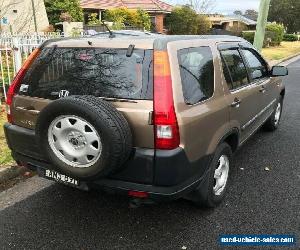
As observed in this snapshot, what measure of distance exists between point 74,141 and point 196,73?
1276 mm

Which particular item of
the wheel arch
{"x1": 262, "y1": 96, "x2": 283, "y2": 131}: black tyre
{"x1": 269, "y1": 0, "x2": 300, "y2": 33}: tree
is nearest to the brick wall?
{"x1": 262, "y1": 96, "x2": 283, "y2": 131}: black tyre

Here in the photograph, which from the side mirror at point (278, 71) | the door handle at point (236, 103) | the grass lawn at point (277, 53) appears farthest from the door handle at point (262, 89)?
the grass lawn at point (277, 53)

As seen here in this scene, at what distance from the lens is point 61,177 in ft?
11.5

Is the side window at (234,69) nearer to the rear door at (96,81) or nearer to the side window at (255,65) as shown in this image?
the side window at (255,65)

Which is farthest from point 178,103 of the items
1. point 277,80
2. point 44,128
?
point 277,80

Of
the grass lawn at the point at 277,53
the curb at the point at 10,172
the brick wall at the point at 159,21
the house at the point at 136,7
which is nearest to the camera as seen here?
the curb at the point at 10,172

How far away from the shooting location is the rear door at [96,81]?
10.3ft

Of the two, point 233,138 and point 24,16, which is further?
point 24,16

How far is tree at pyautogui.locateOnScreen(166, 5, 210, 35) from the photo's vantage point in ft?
110

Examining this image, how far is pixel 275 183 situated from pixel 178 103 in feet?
7.20

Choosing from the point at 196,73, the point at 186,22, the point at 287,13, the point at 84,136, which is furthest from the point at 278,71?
the point at 287,13

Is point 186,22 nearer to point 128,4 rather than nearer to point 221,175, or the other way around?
point 128,4

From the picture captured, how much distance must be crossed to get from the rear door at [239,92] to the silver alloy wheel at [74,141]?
1615 mm

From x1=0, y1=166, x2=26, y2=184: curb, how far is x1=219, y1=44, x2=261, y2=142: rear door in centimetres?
269
